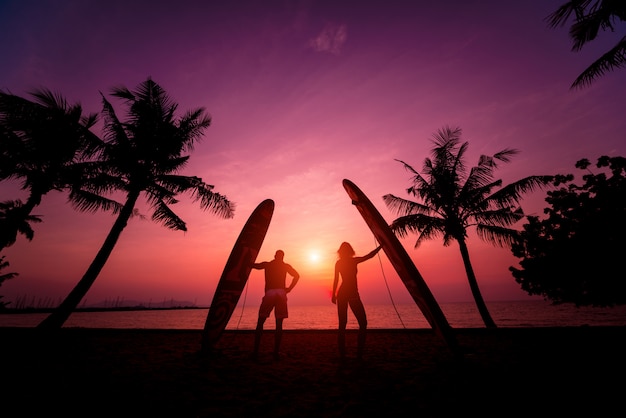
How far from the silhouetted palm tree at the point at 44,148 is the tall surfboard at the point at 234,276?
22.6 ft

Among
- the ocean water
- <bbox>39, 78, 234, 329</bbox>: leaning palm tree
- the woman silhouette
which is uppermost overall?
<bbox>39, 78, 234, 329</bbox>: leaning palm tree

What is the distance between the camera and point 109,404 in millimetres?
2732

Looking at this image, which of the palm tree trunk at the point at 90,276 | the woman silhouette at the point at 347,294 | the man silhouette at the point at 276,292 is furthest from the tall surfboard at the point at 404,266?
the palm tree trunk at the point at 90,276

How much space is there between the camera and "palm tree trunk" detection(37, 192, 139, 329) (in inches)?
315

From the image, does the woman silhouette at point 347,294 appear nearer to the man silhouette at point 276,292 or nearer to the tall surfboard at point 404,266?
the tall surfboard at point 404,266

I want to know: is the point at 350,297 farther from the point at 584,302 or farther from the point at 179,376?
the point at 584,302

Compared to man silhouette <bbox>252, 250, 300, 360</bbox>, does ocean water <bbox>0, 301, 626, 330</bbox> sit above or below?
below

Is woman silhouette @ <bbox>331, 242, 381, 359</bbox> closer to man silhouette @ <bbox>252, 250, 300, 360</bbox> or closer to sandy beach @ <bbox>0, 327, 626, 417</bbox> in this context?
sandy beach @ <bbox>0, 327, 626, 417</bbox>

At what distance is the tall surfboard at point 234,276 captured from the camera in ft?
18.4

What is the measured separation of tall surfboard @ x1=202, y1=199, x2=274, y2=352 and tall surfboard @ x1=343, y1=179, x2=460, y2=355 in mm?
2356

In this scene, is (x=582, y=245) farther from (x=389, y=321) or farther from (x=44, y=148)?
(x=389, y=321)

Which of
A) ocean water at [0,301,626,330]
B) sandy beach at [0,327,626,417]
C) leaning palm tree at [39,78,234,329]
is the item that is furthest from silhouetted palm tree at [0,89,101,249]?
ocean water at [0,301,626,330]

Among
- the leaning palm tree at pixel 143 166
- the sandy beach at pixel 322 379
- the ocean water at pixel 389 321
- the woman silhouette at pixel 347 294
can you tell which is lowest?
the ocean water at pixel 389 321

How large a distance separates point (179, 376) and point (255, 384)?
3.96 ft
